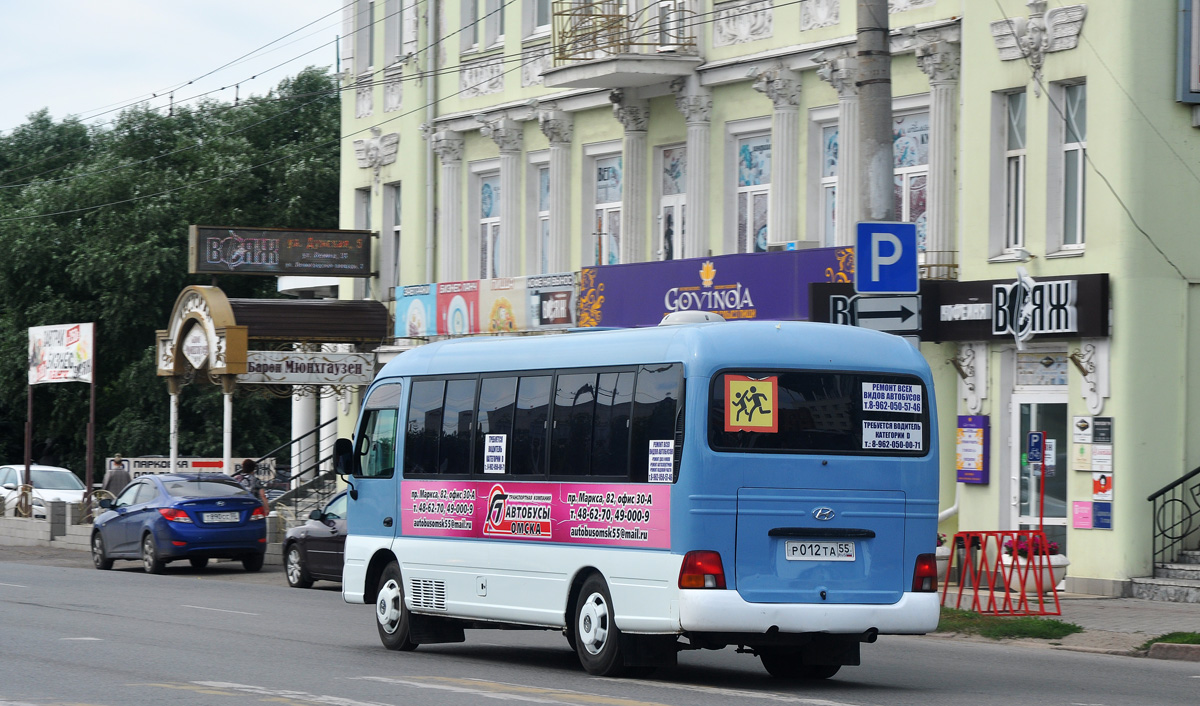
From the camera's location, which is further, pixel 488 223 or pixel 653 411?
pixel 488 223

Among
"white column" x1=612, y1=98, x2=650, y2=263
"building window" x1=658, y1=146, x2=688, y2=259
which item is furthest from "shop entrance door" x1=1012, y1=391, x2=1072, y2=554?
"white column" x1=612, y1=98, x2=650, y2=263

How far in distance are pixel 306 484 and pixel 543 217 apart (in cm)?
750

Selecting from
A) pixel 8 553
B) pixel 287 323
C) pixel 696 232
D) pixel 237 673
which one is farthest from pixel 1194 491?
pixel 8 553

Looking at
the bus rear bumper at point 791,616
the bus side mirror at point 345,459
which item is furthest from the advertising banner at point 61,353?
the bus rear bumper at point 791,616

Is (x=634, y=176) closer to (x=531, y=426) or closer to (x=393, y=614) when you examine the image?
(x=393, y=614)

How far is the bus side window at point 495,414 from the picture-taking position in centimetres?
1419

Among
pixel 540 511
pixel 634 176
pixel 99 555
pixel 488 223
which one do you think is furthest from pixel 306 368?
pixel 540 511

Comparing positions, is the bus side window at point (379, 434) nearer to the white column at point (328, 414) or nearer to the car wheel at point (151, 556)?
the car wheel at point (151, 556)

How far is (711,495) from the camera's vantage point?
12227 millimetres

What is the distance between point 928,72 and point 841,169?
2.29 m

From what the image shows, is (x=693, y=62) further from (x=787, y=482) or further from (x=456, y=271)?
(x=787, y=482)

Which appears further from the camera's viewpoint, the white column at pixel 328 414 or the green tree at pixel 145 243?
the green tree at pixel 145 243

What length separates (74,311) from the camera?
55656 mm

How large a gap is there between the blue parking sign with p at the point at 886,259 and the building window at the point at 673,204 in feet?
40.4
